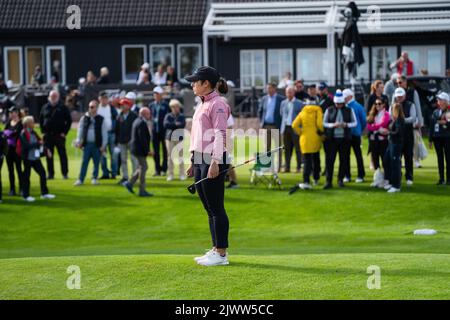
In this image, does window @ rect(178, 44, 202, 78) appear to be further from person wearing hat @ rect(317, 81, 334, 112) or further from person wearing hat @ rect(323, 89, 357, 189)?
person wearing hat @ rect(323, 89, 357, 189)

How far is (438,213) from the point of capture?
2014cm

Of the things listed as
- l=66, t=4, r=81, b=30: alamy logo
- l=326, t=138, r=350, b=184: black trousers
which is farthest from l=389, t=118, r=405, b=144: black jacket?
l=66, t=4, r=81, b=30: alamy logo

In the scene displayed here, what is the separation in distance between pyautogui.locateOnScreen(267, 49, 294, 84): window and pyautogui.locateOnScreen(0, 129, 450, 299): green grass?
16.0m

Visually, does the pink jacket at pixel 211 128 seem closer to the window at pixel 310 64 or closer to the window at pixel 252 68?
the window at pixel 310 64

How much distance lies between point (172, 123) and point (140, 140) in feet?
6.65

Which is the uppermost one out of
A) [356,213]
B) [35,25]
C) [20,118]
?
[35,25]

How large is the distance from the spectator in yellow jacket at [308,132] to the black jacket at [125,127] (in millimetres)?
3772

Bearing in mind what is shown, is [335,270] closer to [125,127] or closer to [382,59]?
[125,127]

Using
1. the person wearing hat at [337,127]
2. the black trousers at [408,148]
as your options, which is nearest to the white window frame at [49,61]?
the person wearing hat at [337,127]

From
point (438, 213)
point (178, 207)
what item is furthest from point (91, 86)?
point (438, 213)

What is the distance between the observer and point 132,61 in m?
45.1

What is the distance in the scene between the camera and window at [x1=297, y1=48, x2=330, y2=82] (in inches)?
1689

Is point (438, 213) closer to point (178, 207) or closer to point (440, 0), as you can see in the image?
point (178, 207)

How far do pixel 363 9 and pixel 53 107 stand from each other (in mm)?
17014
